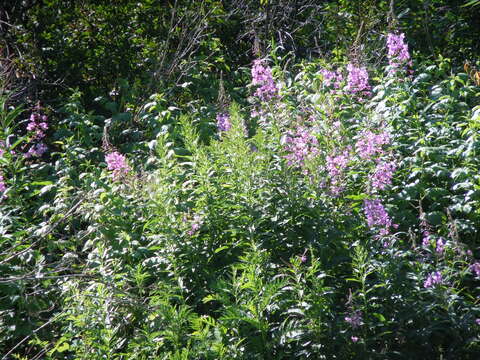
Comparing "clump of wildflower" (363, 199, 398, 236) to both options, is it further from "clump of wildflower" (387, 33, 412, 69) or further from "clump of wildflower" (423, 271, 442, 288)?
"clump of wildflower" (387, 33, 412, 69)

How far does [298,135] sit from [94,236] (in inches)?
64.7

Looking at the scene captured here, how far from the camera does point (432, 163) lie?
15.5 feet

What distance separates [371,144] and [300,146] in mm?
466

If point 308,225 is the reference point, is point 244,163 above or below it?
above

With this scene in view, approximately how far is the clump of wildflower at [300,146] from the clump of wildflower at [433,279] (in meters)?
1.10

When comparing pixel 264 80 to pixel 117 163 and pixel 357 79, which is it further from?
pixel 117 163

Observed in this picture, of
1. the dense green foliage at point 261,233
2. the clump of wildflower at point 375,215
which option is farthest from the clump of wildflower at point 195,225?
the clump of wildflower at point 375,215

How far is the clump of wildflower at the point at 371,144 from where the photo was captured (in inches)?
166

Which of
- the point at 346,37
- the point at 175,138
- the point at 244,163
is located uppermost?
the point at 244,163

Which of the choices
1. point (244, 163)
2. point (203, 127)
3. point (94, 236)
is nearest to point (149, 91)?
point (203, 127)

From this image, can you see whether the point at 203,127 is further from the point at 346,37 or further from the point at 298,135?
the point at 346,37

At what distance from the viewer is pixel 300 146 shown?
4320 millimetres

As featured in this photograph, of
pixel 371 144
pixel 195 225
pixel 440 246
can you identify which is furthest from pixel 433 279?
pixel 195 225

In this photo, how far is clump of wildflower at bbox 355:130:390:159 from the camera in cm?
422
